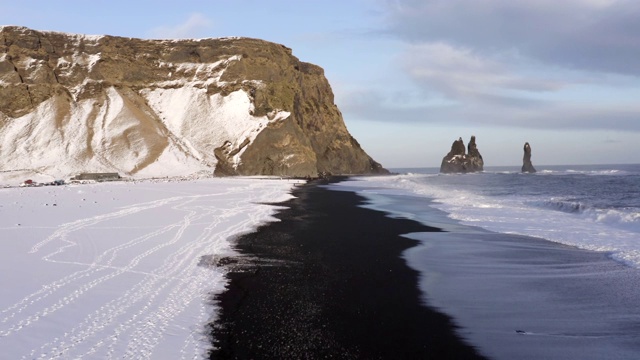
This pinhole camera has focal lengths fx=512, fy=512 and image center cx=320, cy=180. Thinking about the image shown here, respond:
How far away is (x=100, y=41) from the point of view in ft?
380

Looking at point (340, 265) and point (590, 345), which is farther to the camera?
point (340, 265)

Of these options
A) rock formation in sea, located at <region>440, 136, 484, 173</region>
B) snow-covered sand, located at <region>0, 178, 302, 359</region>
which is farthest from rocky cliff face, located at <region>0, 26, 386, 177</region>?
snow-covered sand, located at <region>0, 178, 302, 359</region>

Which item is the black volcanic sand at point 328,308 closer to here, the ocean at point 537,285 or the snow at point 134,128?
the ocean at point 537,285

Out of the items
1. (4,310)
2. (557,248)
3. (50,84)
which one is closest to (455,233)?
(557,248)

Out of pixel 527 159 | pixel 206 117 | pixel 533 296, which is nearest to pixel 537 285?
pixel 533 296

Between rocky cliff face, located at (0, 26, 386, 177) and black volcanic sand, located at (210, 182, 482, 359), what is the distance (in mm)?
77357

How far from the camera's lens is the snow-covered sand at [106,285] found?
6473 millimetres

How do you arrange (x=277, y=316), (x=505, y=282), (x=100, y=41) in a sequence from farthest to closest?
(x=100, y=41)
(x=505, y=282)
(x=277, y=316)

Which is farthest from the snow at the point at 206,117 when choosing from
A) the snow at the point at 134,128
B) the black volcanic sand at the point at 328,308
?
the black volcanic sand at the point at 328,308

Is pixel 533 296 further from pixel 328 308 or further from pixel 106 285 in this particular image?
pixel 106 285

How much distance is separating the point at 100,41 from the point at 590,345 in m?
126

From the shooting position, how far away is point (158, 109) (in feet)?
373

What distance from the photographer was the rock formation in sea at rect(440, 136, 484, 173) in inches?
6841

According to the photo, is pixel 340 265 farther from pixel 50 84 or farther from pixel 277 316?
pixel 50 84
